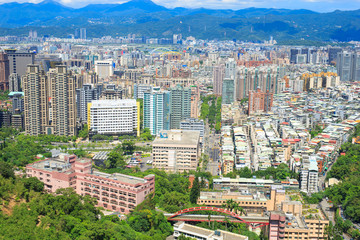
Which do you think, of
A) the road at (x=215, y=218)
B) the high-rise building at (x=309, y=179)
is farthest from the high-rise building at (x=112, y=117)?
the road at (x=215, y=218)

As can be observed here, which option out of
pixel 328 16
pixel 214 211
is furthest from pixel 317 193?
pixel 328 16

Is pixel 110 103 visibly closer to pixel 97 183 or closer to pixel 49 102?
pixel 49 102

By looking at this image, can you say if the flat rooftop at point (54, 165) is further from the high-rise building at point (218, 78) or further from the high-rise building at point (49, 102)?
the high-rise building at point (218, 78)

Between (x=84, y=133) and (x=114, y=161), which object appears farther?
(x=84, y=133)

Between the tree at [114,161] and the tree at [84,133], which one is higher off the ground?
the tree at [84,133]

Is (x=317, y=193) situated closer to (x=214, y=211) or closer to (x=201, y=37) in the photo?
(x=214, y=211)

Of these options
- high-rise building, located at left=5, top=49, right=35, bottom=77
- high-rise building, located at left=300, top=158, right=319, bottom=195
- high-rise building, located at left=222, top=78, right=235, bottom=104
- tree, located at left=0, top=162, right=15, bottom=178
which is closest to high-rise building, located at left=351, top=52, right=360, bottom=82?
high-rise building, located at left=222, top=78, right=235, bottom=104

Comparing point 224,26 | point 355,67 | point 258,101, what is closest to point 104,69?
point 258,101
